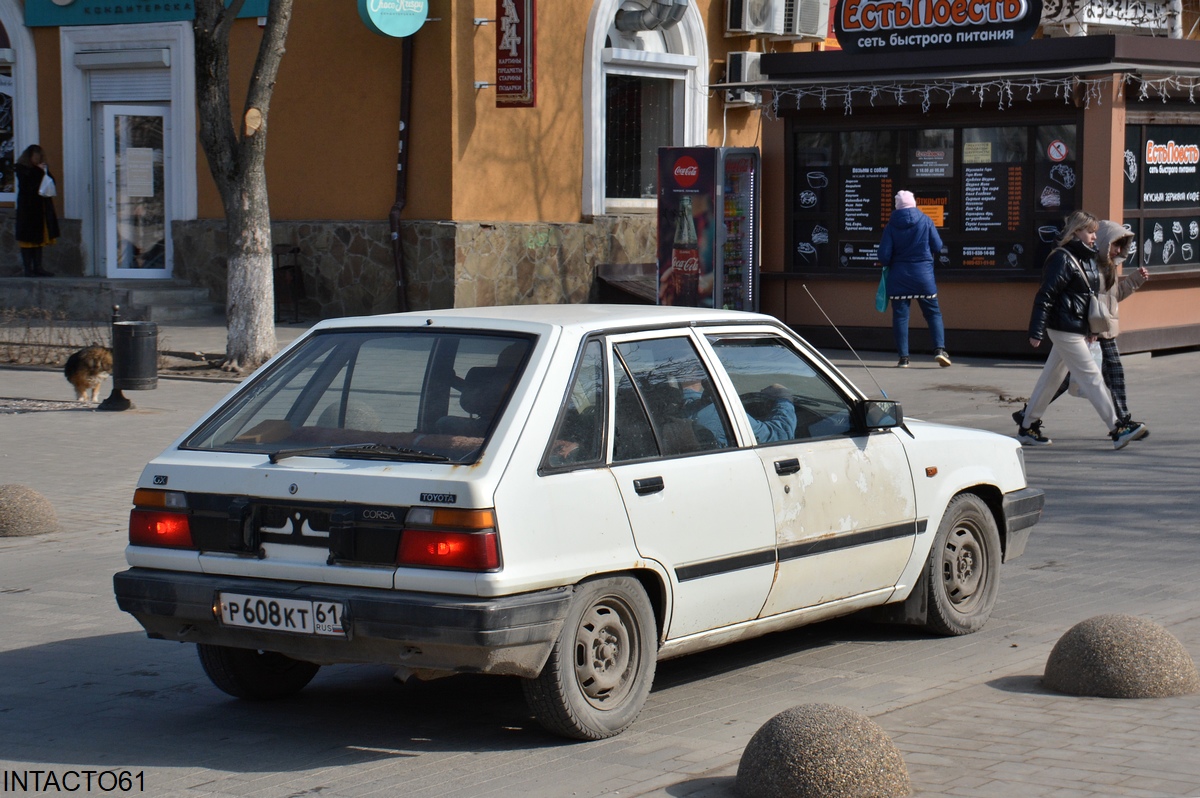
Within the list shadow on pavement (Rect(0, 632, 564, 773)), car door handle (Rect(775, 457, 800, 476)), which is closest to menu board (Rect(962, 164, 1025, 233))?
car door handle (Rect(775, 457, 800, 476))

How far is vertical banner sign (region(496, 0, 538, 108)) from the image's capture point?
20.5 meters

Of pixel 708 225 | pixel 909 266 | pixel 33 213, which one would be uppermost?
pixel 33 213

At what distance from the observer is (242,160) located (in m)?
16.4

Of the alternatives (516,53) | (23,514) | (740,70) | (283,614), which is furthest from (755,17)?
(283,614)

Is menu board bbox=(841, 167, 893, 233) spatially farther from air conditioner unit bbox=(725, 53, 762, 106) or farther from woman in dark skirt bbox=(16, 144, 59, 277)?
woman in dark skirt bbox=(16, 144, 59, 277)

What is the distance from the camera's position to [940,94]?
736 inches

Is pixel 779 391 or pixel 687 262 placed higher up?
pixel 687 262

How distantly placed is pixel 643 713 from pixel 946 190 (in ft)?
47.1

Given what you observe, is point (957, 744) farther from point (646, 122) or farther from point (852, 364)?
point (646, 122)

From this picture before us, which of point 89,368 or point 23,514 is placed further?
point 89,368

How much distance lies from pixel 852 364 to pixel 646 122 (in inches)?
311

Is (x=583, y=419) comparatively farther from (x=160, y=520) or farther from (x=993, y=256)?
(x=993, y=256)

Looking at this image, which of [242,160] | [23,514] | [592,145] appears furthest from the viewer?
[592,145]

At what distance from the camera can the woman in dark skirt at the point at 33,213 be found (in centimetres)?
2272
